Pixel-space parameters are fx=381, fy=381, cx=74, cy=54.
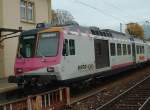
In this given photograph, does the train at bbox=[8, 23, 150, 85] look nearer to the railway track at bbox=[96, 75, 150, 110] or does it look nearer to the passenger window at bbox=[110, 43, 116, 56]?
the railway track at bbox=[96, 75, 150, 110]

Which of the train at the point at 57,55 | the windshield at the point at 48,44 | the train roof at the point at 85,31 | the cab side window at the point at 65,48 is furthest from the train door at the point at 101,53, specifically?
the windshield at the point at 48,44

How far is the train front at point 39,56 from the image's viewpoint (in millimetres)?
15459

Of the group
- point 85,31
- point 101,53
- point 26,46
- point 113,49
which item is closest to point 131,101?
point 85,31

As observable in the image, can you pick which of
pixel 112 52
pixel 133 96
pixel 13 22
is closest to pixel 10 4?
pixel 13 22

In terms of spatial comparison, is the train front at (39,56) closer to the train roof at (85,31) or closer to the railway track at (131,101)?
the train roof at (85,31)

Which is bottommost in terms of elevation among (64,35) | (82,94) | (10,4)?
(82,94)

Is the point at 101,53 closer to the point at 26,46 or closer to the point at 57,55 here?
the point at 26,46

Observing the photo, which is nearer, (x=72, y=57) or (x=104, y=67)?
(x=72, y=57)

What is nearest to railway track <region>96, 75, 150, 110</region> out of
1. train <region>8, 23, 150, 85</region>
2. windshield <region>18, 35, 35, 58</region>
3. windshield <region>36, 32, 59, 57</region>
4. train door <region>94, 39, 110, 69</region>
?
train <region>8, 23, 150, 85</region>

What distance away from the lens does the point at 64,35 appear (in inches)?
621

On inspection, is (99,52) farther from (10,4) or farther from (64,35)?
(10,4)

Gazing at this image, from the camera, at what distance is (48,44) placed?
1595 centimetres

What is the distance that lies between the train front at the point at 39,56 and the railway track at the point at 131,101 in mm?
2653

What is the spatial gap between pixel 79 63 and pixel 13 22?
32.3 feet
